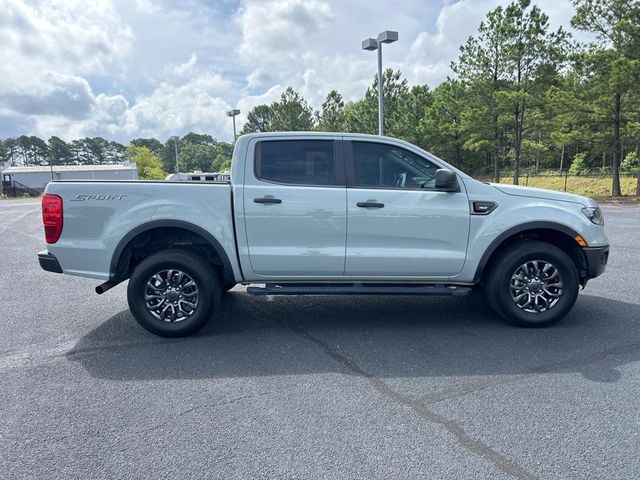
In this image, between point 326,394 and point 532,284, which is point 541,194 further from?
point 326,394

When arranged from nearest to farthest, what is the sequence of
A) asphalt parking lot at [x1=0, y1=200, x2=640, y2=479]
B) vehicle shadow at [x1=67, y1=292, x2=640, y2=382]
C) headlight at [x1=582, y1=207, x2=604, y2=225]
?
asphalt parking lot at [x1=0, y1=200, x2=640, y2=479], vehicle shadow at [x1=67, y1=292, x2=640, y2=382], headlight at [x1=582, y1=207, x2=604, y2=225]

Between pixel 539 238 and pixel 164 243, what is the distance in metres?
3.83

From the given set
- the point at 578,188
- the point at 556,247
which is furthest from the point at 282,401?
the point at 578,188

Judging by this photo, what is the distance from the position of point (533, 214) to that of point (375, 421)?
2.66m

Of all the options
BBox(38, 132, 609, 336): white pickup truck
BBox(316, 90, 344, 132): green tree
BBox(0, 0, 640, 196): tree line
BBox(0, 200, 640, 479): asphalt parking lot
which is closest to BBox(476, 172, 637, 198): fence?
BBox(0, 0, 640, 196): tree line

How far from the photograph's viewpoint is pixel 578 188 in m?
28.5

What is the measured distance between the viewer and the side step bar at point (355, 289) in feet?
14.3

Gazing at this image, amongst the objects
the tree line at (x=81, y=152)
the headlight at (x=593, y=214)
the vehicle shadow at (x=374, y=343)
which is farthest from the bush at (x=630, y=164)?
the tree line at (x=81, y=152)

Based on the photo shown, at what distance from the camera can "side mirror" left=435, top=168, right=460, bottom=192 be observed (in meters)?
4.14

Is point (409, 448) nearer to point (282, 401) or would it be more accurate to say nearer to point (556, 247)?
point (282, 401)

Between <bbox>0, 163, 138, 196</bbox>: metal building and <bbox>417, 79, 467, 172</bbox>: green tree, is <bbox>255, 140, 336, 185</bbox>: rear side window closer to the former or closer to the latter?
<bbox>417, 79, 467, 172</bbox>: green tree

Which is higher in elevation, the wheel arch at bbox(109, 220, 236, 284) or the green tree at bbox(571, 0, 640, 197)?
the green tree at bbox(571, 0, 640, 197)

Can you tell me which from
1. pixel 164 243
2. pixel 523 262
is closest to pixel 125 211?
pixel 164 243

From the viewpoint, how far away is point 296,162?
4.49 meters
